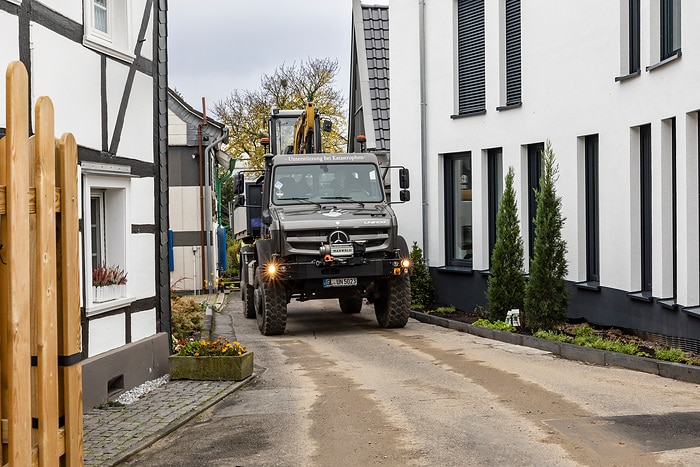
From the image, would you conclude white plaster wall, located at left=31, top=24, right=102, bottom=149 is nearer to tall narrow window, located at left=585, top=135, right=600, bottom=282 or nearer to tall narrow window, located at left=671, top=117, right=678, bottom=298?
tall narrow window, located at left=671, top=117, right=678, bottom=298

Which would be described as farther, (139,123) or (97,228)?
(139,123)

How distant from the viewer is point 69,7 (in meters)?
8.91

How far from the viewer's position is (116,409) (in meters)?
9.23

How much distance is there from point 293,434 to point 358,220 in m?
7.85

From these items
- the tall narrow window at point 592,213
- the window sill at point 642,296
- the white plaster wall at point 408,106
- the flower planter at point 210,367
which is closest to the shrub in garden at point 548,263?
the window sill at point 642,296

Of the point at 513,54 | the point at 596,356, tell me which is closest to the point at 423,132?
the point at 513,54

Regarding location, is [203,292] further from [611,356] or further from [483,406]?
[483,406]

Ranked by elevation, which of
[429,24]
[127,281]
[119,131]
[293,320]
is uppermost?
[429,24]

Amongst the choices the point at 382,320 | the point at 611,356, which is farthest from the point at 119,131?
the point at 382,320

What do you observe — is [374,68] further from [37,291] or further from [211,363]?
[37,291]

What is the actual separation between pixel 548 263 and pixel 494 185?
465 cm

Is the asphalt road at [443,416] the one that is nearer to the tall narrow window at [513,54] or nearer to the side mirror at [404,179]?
the side mirror at [404,179]

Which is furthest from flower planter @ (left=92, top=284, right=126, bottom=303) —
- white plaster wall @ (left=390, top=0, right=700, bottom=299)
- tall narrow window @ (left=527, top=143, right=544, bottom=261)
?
tall narrow window @ (left=527, top=143, right=544, bottom=261)

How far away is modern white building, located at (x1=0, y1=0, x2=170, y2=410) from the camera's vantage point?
849cm
